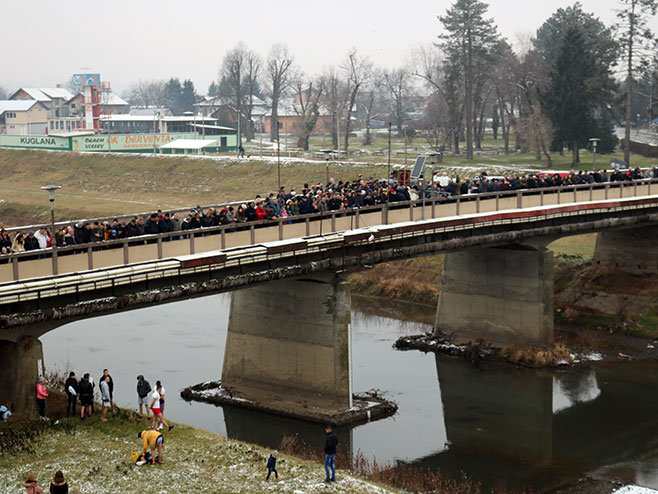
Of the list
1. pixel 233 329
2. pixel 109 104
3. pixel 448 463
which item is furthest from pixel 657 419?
pixel 109 104

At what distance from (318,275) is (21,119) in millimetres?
127092

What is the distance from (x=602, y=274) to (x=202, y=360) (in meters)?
Result: 23.4

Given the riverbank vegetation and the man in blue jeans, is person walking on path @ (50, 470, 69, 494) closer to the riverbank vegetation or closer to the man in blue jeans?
the riverbank vegetation

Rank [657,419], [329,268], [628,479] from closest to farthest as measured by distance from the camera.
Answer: [628,479] < [329,268] < [657,419]

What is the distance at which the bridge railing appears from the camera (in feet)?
86.0

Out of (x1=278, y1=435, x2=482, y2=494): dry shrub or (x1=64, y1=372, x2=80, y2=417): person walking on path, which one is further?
(x1=278, y1=435, x2=482, y2=494): dry shrub

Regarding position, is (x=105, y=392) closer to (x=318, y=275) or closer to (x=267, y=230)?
(x=267, y=230)

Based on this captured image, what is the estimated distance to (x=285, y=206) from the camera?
3594 centimetres

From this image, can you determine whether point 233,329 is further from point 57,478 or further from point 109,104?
point 109,104

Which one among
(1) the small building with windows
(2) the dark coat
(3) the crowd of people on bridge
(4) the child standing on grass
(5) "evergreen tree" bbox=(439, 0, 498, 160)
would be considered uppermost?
(5) "evergreen tree" bbox=(439, 0, 498, 160)

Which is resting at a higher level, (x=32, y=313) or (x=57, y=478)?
(x=32, y=313)

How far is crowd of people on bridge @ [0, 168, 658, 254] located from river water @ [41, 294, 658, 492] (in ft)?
22.6

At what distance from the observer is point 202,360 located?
42.1 meters

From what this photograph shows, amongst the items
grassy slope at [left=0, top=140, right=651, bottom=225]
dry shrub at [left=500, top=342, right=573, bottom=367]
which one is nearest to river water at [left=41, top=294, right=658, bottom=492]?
dry shrub at [left=500, top=342, right=573, bottom=367]
